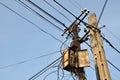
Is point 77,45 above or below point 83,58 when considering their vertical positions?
above

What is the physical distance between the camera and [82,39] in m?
11.7

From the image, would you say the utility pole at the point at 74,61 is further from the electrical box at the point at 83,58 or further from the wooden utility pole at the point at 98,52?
the wooden utility pole at the point at 98,52

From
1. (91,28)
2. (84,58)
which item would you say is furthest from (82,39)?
(84,58)

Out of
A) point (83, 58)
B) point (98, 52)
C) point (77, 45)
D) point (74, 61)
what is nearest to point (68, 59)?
point (74, 61)

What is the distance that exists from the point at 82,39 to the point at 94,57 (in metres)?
1.36

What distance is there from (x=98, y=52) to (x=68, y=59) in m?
1.12

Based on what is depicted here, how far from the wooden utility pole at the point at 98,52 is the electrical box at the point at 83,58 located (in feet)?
0.96

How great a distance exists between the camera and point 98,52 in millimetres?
10633

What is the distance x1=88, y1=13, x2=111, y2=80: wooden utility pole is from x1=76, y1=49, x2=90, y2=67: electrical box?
11.5 inches

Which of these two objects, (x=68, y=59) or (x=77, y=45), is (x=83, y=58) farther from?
(x=77, y=45)

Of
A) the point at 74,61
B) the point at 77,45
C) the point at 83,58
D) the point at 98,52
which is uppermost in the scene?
the point at 77,45

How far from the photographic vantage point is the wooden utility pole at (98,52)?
9.98 m

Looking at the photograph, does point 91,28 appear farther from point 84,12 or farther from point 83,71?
point 83,71

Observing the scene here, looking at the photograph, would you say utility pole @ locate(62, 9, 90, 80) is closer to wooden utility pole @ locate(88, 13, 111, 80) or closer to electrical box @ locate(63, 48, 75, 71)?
electrical box @ locate(63, 48, 75, 71)
